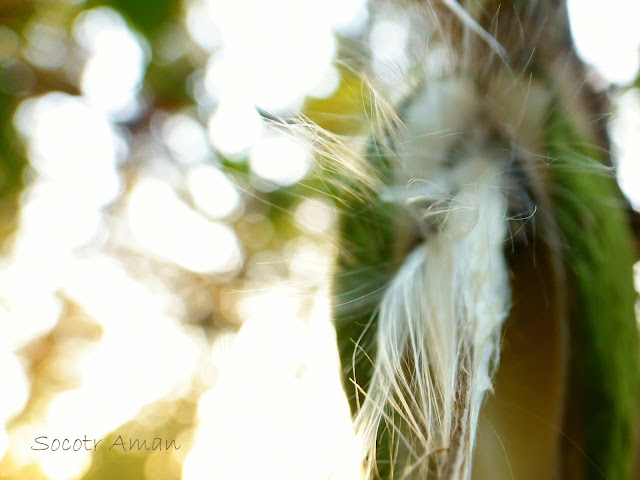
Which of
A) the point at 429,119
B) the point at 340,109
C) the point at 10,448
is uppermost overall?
the point at 340,109

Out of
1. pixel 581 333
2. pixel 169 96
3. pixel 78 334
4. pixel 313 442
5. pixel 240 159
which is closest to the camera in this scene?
pixel 581 333

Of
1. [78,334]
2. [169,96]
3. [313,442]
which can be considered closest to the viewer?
[313,442]

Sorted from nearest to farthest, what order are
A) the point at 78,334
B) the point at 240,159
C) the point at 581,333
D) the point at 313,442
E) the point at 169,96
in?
the point at 581,333
the point at 313,442
the point at 240,159
the point at 169,96
the point at 78,334

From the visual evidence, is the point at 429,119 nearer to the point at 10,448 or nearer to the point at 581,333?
the point at 581,333

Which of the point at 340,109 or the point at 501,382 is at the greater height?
the point at 340,109

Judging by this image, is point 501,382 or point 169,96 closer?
point 501,382

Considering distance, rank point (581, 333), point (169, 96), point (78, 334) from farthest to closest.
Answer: point (78, 334), point (169, 96), point (581, 333)

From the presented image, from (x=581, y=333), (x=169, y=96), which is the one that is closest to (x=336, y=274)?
(x=581, y=333)

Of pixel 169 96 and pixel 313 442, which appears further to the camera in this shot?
pixel 169 96

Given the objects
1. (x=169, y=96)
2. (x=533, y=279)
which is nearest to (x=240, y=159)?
(x=169, y=96)

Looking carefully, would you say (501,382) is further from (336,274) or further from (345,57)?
(345,57)
